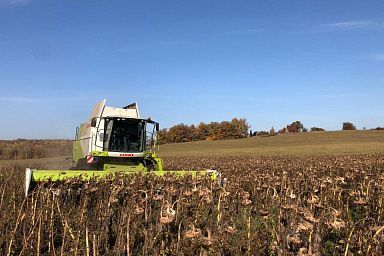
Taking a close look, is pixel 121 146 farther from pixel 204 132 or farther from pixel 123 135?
pixel 204 132

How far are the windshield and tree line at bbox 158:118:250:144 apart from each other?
77597 millimetres

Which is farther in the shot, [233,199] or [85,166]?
[85,166]

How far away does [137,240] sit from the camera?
18.2 ft

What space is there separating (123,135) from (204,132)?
81813mm

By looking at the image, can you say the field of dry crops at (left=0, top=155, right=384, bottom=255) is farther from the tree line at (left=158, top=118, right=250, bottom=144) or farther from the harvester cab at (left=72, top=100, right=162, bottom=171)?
the tree line at (left=158, top=118, right=250, bottom=144)

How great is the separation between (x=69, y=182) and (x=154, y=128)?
17.4 feet

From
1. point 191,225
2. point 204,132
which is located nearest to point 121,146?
point 191,225

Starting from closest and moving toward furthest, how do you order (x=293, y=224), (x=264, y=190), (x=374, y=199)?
(x=293, y=224)
(x=374, y=199)
(x=264, y=190)

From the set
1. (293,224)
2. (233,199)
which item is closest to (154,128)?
(233,199)

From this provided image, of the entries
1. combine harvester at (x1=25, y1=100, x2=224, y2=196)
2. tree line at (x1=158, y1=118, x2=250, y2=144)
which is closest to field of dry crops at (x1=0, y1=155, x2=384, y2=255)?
combine harvester at (x1=25, y1=100, x2=224, y2=196)

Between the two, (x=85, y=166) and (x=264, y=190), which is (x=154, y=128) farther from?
(x=264, y=190)

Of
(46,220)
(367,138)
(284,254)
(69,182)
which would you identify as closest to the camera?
(284,254)

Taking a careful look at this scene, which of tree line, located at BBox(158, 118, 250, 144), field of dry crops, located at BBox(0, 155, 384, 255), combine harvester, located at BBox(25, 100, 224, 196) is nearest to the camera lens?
field of dry crops, located at BBox(0, 155, 384, 255)

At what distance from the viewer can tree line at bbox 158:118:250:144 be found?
304ft
